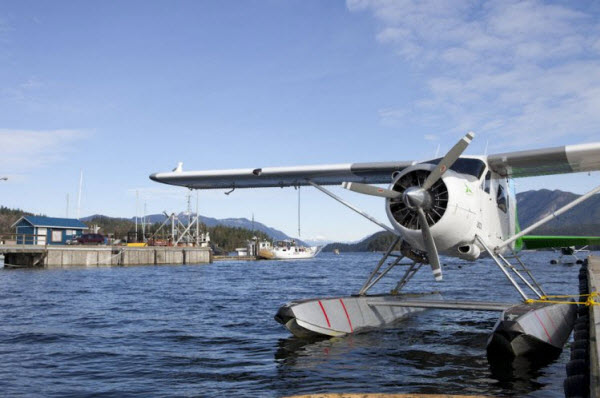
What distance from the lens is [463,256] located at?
889cm

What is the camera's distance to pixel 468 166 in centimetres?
876

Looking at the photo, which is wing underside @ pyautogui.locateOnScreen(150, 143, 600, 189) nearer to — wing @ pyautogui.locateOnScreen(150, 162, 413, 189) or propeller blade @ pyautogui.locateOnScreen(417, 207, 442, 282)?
wing @ pyautogui.locateOnScreen(150, 162, 413, 189)

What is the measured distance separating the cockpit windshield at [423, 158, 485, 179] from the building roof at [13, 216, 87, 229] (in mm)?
46538

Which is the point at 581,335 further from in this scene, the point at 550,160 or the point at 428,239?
the point at 550,160

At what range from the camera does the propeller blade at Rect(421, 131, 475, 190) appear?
7609 millimetres

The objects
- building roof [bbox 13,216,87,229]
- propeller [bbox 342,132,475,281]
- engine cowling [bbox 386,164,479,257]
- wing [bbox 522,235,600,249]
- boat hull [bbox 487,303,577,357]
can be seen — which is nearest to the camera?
boat hull [bbox 487,303,577,357]

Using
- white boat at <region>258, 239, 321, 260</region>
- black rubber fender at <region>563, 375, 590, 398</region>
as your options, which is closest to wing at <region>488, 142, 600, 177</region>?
black rubber fender at <region>563, 375, 590, 398</region>

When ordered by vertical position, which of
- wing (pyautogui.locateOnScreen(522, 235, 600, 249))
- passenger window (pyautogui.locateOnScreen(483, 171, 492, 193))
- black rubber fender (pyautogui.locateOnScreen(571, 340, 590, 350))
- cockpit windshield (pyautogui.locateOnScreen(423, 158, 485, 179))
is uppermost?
cockpit windshield (pyautogui.locateOnScreen(423, 158, 485, 179))

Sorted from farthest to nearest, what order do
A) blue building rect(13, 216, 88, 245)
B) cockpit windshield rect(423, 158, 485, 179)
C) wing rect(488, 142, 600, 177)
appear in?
blue building rect(13, 216, 88, 245)
wing rect(488, 142, 600, 177)
cockpit windshield rect(423, 158, 485, 179)

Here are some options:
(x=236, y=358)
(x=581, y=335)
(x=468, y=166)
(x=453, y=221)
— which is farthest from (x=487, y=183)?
(x=236, y=358)

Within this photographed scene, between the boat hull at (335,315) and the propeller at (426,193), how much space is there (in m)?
2.25

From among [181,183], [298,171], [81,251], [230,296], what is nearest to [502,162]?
[298,171]

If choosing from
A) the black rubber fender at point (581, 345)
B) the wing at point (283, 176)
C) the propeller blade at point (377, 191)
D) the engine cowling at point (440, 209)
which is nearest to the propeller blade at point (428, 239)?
the engine cowling at point (440, 209)

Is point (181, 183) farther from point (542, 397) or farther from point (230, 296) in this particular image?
point (542, 397)
